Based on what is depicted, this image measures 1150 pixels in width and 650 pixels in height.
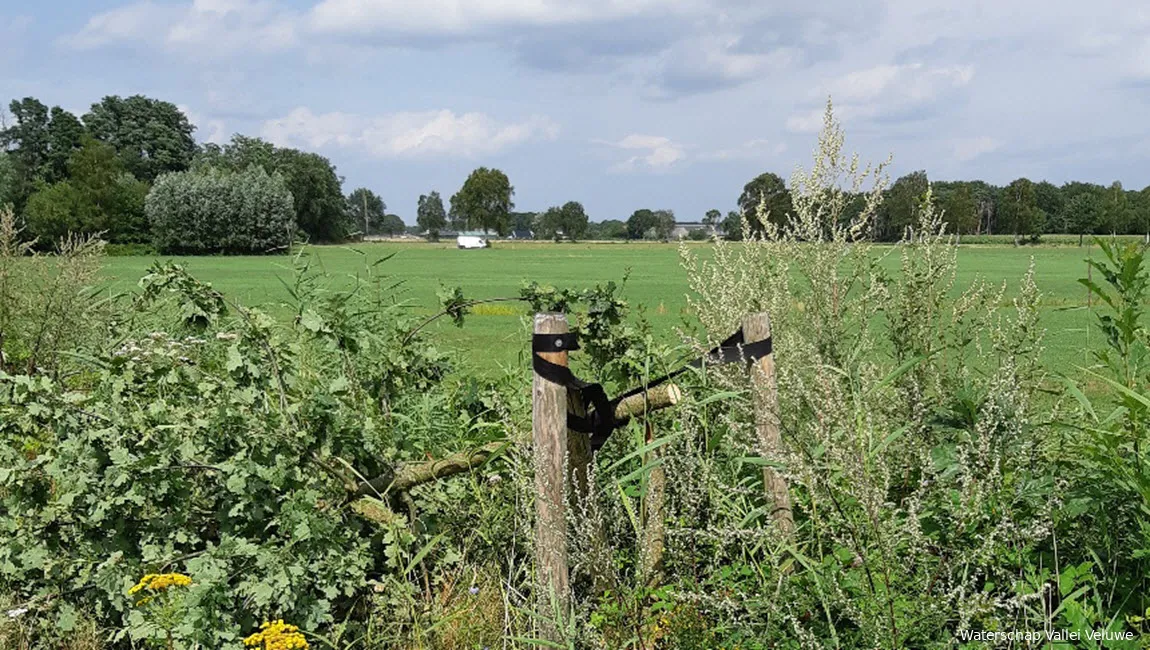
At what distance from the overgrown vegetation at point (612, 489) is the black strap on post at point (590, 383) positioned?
4.7 inches

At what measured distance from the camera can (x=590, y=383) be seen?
345 cm

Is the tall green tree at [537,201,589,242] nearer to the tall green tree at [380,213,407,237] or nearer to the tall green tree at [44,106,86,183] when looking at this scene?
the tall green tree at [380,213,407,237]

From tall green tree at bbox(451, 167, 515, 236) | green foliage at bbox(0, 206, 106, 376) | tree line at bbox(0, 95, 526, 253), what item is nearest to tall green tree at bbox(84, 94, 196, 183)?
tree line at bbox(0, 95, 526, 253)

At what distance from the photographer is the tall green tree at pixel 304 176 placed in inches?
4267

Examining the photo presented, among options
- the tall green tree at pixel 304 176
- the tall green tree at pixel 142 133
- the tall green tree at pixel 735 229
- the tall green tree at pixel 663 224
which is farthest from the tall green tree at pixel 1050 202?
the tall green tree at pixel 735 229

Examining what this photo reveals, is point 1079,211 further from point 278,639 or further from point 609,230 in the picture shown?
point 278,639

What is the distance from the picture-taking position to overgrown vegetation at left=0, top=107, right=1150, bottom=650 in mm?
2672

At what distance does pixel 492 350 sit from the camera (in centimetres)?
1420

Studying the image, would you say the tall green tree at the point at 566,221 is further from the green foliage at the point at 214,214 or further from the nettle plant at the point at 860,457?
the nettle plant at the point at 860,457

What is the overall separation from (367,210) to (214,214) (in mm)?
73175

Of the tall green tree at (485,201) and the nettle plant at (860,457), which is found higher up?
the tall green tree at (485,201)

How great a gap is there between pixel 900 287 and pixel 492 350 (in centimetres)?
999

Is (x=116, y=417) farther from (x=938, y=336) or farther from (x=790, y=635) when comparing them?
(x=938, y=336)

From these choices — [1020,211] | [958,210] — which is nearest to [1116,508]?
[958,210]
